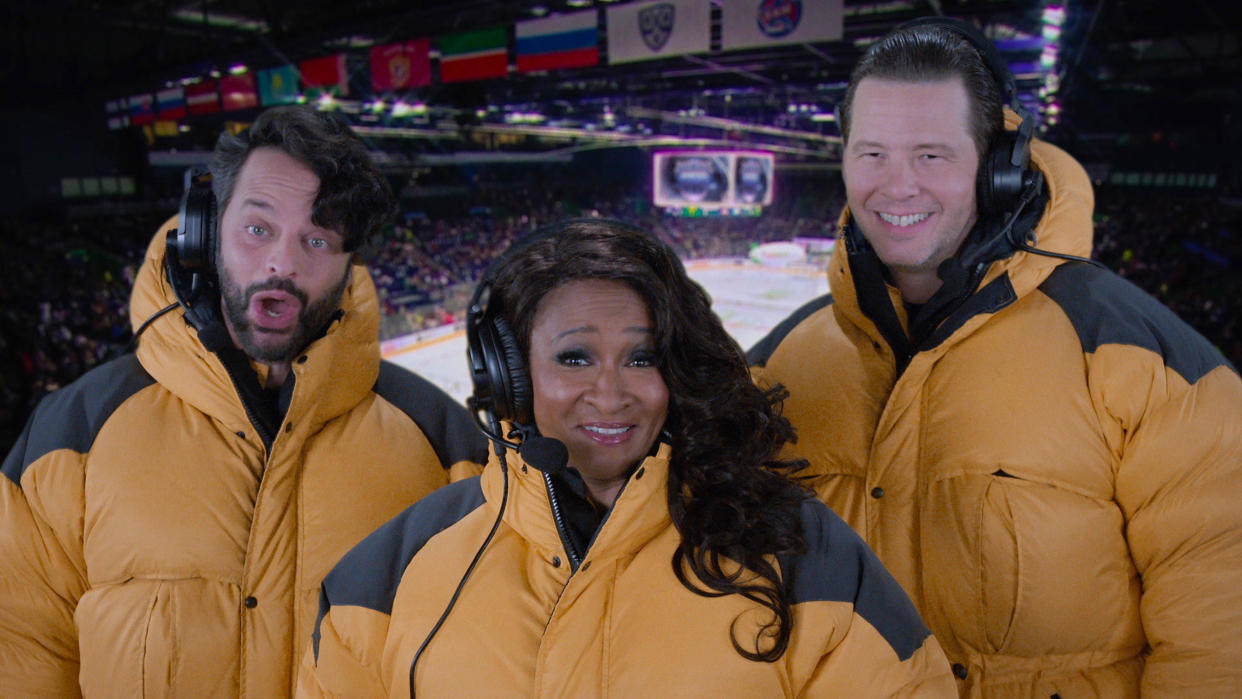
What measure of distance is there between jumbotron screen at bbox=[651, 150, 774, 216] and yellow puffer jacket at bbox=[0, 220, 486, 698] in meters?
22.2

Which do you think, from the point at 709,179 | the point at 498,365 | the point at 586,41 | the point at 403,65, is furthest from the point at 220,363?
the point at 709,179

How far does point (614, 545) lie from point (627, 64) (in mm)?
15073

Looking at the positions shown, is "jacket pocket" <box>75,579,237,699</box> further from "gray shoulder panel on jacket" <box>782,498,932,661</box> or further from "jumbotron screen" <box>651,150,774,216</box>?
"jumbotron screen" <box>651,150,774,216</box>

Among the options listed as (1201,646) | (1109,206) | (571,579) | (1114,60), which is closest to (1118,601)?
(1201,646)

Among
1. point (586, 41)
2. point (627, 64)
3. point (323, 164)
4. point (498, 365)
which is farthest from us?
point (627, 64)

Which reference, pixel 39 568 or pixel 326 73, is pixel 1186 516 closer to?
pixel 39 568

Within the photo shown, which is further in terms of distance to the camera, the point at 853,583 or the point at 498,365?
the point at 498,365

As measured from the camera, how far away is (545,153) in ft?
131

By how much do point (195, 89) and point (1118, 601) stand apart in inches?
624

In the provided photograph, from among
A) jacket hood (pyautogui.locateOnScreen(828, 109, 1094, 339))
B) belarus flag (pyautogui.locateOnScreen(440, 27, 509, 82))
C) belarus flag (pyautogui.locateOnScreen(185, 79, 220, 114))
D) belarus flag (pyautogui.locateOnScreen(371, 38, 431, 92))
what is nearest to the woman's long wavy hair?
jacket hood (pyautogui.locateOnScreen(828, 109, 1094, 339))

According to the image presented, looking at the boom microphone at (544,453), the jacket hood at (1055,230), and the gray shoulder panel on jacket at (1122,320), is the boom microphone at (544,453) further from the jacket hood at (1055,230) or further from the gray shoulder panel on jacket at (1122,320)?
the gray shoulder panel on jacket at (1122,320)

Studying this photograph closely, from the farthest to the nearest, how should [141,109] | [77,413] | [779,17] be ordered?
[141,109], [779,17], [77,413]

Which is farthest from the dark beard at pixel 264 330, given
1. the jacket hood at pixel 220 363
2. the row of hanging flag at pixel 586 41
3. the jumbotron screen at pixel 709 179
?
the jumbotron screen at pixel 709 179

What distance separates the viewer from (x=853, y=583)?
1.28 m
